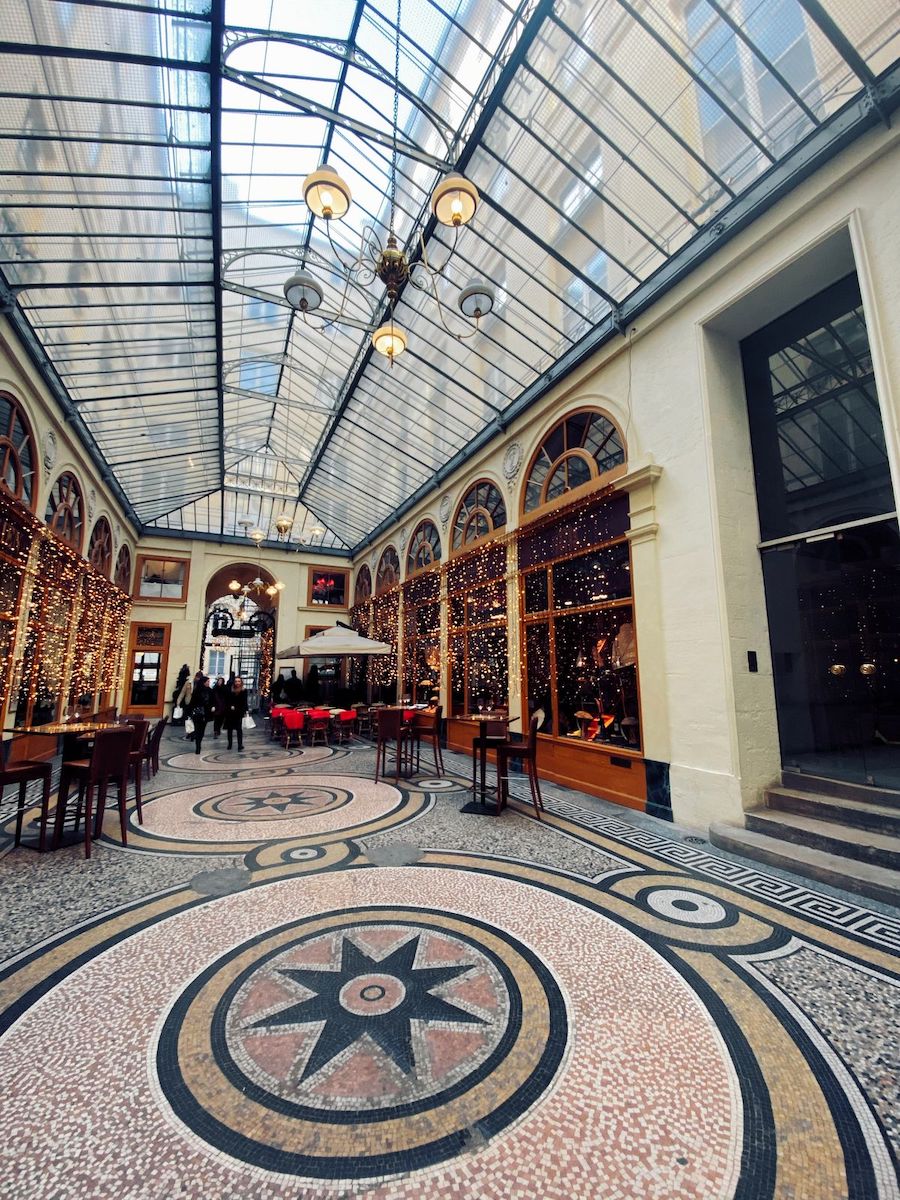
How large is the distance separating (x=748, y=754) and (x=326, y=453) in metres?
12.0

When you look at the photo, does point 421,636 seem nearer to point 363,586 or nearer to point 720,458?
point 363,586

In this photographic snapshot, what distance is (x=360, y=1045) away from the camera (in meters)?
1.75

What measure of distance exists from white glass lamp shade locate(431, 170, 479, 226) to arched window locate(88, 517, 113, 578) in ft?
32.9

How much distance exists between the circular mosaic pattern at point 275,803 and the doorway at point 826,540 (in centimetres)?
454

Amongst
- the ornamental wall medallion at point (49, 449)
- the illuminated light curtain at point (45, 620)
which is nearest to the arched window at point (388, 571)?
the illuminated light curtain at point (45, 620)

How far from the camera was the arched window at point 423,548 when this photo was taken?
1049cm

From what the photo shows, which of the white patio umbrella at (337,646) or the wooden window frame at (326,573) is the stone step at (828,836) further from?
the wooden window frame at (326,573)

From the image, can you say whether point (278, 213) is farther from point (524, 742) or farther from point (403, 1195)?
point (403, 1195)

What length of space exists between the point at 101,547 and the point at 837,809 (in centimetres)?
1364

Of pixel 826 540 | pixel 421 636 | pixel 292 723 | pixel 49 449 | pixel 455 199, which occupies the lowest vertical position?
pixel 292 723

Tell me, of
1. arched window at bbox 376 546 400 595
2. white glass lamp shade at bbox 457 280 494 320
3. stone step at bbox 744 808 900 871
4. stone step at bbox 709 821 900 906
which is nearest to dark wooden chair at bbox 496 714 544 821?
stone step at bbox 709 821 900 906

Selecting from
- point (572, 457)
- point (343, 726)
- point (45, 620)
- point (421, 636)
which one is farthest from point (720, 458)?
point (45, 620)

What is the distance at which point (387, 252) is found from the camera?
10.8 feet

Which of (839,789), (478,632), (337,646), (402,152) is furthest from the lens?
(337,646)
